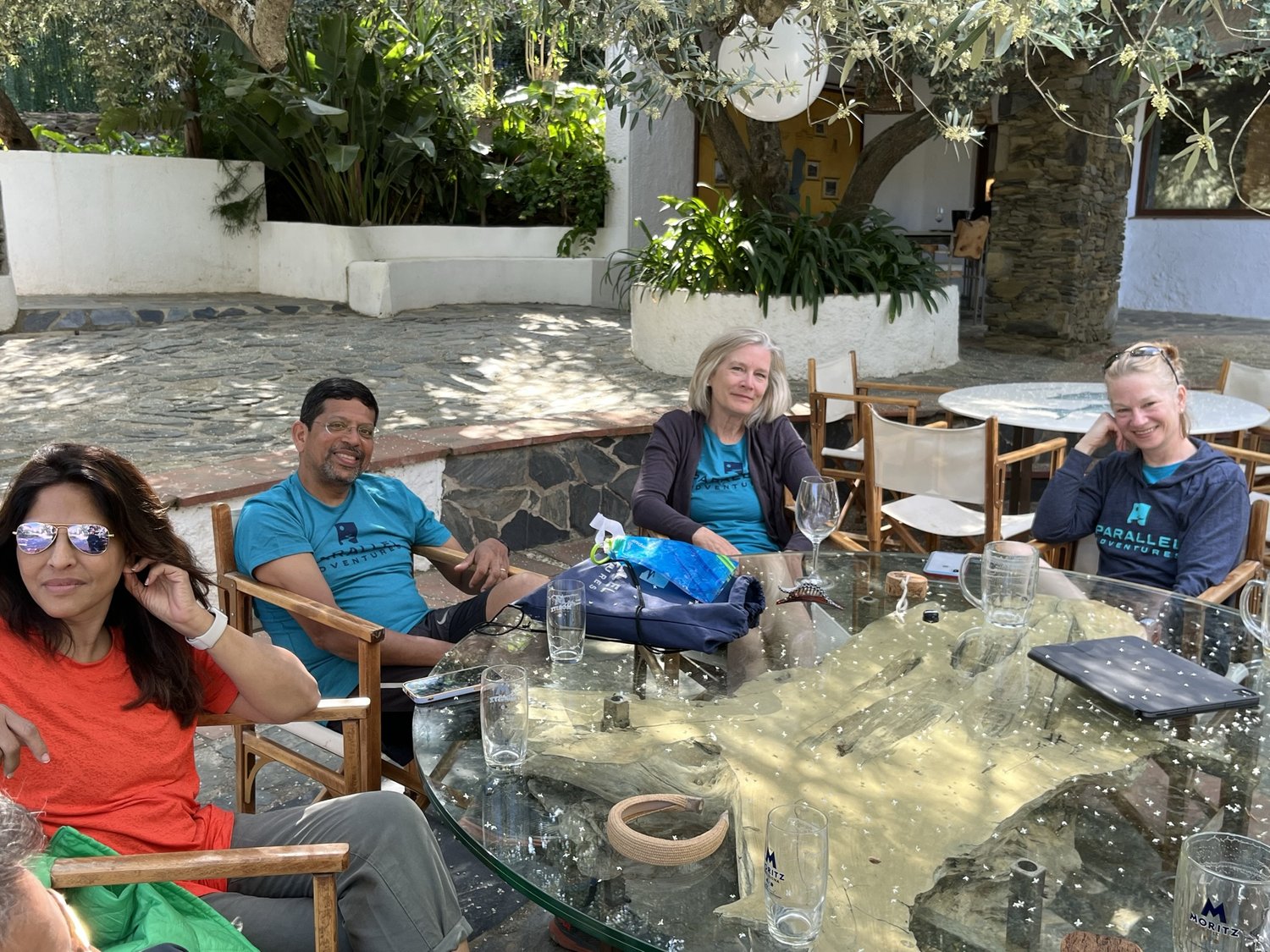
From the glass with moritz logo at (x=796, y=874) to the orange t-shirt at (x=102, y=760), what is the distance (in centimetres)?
103

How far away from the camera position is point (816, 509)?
2.73 m

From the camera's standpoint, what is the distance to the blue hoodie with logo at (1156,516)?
2953 mm

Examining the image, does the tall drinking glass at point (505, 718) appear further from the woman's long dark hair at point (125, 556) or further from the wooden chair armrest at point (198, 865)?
the woman's long dark hair at point (125, 556)

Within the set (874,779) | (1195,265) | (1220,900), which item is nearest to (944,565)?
(874,779)

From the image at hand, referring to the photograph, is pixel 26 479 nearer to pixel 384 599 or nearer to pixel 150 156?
pixel 384 599

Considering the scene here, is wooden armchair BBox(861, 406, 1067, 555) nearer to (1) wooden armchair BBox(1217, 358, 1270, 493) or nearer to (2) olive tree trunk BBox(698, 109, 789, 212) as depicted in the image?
(1) wooden armchair BBox(1217, 358, 1270, 493)

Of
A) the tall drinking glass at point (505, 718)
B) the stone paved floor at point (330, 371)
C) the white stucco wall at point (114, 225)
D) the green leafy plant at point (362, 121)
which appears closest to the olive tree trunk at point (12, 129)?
the white stucco wall at point (114, 225)

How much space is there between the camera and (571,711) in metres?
2.02

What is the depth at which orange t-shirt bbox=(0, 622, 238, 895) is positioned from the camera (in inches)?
74.9

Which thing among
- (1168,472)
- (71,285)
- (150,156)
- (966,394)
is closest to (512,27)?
(150,156)

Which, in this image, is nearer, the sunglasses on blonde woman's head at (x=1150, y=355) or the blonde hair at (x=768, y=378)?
the sunglasses on blonde woman's head at (x=1150, y=355)

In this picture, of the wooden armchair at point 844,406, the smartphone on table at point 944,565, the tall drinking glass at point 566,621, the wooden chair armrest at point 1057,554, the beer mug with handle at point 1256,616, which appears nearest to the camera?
the beer mug with handle at point 1256,616

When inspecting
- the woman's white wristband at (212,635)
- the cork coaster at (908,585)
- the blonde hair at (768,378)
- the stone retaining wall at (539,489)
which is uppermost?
the blonde hair at (768,378)

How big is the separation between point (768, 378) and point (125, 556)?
2158mm
